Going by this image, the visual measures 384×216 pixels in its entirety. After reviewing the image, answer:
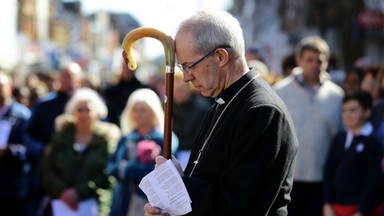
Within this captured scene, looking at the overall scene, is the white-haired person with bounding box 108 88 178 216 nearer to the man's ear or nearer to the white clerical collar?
the white clerical collar

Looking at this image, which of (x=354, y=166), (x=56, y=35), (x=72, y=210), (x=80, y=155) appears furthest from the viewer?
(x=56, y=35)

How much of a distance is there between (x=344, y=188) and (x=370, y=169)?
0.29 m

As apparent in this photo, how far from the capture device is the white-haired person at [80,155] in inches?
287

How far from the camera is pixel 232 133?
3.46 meters

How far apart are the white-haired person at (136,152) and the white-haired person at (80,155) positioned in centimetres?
27

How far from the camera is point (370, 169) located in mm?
6609

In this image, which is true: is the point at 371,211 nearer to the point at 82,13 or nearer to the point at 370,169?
the point at 370,169

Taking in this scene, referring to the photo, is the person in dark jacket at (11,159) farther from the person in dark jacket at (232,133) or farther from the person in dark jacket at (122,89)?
the person in dark jacket at (232,133)

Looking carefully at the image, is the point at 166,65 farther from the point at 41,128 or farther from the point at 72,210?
the point at 41,128

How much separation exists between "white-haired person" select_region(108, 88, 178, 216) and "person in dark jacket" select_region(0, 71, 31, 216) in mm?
1944

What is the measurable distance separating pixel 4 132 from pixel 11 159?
0.99 feet

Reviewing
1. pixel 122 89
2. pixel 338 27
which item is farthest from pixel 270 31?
pixel 122 89

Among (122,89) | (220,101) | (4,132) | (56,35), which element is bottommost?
(56,35)

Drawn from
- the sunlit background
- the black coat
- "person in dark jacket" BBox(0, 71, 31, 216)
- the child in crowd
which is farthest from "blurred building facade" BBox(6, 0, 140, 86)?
the black coat
